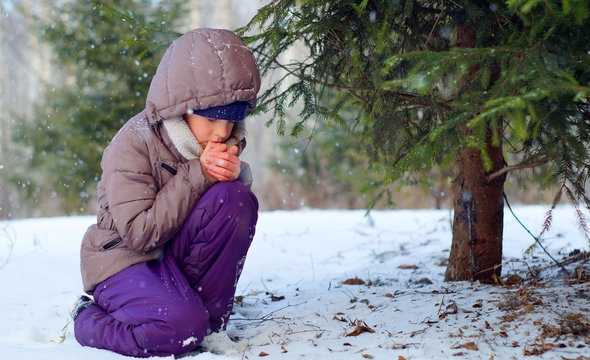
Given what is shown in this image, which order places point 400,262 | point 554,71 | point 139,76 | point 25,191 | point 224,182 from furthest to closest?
point 25,191 < point 139,76 < point 400,262 < point 224,182 < point 554,71

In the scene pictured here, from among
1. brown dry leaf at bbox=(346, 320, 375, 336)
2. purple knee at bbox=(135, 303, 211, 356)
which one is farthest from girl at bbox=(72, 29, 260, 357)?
brown dry leaf at bbox=(346, 320, 375, 336)

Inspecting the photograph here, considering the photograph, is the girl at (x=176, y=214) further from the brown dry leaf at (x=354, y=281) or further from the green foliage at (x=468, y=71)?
the brown dry leaf at (x=354, y=281)

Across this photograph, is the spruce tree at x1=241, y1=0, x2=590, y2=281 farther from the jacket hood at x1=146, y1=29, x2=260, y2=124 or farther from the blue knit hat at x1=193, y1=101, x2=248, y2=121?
the blue knit hat at x1=193, y1=101, x2=248, y2=121

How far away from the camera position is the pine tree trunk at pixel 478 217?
311 centimetres

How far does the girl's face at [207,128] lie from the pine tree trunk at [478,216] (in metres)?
1.61

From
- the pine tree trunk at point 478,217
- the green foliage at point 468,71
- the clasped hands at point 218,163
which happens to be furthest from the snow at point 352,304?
the clasped hands at point 218,163

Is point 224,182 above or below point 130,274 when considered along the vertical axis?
above

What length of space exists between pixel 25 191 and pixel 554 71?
11.2 metres

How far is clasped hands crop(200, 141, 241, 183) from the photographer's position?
2.36 meters

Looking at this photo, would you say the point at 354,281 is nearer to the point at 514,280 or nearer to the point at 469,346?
the point at 514,280

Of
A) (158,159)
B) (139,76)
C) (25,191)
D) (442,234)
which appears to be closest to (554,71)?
(158,159)

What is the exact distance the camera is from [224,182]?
7.91 feet

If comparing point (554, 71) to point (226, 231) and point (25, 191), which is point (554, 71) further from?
point (25, 191)

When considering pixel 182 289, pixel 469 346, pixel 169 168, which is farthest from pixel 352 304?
pixel 169 168
